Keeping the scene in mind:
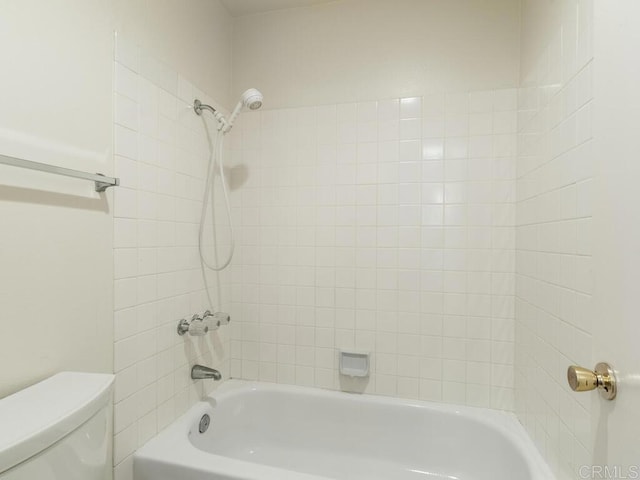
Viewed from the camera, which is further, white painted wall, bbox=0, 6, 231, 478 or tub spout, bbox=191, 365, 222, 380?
tub spout, bbox=191, 365, 222, 380

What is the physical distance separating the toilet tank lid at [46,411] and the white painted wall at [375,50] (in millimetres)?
1591

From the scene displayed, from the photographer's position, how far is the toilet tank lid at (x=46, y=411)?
651mm

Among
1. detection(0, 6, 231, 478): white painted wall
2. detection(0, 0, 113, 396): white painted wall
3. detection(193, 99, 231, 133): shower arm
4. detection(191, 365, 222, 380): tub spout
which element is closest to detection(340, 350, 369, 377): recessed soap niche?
detection(191, 365, 222, 380): tub spout

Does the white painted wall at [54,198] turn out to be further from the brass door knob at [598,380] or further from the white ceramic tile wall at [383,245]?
the brass door knob at [598,380]

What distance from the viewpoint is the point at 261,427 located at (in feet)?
6.09

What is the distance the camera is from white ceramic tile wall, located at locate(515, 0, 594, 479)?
0.99m

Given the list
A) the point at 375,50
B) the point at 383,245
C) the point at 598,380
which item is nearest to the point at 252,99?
the point at 375,50

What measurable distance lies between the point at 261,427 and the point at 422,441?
85cm

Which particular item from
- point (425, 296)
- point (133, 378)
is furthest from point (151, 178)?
point (425, 296)

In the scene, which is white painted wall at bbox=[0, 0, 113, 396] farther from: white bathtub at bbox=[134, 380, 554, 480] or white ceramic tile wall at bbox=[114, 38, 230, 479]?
white bathtub at bbox=[134, 380, 554, 480]

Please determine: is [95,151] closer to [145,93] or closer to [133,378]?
[145,93]

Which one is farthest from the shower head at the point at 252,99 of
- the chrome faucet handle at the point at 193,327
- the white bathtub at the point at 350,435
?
the white bathtub at the point at 350,435

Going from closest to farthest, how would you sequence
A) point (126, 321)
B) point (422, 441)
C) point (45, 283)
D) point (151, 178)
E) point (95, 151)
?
1. point (45, 283)
2. point (95, 151)
3. point (126, 321)
4. point (151, 178)
5. point (422, 441)

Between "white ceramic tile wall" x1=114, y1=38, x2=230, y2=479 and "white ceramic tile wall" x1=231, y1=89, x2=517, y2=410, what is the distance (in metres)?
0.38
